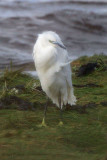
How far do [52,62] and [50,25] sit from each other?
1320cm

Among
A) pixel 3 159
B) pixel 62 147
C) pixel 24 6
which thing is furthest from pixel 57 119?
pixel 24 6

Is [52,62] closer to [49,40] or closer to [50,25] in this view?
[49,40]

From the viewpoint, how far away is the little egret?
5.52 meters

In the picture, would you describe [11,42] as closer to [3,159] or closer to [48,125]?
[48,125]

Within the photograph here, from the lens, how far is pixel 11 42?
1531 centimetres

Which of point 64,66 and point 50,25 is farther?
point 50,25

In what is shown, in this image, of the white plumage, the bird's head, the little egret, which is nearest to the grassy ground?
the little egret

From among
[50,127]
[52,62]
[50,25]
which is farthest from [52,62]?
[50,25]

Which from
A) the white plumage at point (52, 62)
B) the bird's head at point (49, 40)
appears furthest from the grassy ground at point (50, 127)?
the bird's head at point (49, 40)

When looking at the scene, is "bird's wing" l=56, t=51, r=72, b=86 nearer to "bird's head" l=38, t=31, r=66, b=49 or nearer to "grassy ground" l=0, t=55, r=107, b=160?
"bird's head" l=38, t=31, r=66, b=49

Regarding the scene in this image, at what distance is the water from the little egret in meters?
5.27

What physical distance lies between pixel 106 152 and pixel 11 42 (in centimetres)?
1101

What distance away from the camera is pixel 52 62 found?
18.2 feet

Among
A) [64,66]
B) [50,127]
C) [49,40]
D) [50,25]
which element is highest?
[49,40]
